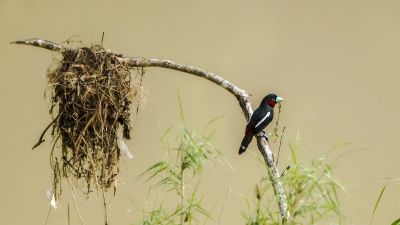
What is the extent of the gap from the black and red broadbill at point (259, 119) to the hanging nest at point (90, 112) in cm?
55

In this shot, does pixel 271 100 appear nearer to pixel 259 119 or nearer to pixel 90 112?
pixel 259 119

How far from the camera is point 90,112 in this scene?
4551 millimetres

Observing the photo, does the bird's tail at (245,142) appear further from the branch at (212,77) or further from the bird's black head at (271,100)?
the bird's black head at (271,100)

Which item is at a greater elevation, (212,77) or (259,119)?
(212,77)

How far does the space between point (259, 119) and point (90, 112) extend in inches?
30.0

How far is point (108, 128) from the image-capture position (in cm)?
462

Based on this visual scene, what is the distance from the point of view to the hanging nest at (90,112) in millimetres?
4551

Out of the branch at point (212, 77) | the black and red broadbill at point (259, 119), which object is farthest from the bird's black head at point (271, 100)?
the branch at point (212, 77)

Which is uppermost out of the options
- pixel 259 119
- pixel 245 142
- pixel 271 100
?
pixel 271 100

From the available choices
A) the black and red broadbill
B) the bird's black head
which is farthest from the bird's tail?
the bird's black head

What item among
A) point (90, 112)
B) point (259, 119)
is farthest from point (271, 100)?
point (90, 112)

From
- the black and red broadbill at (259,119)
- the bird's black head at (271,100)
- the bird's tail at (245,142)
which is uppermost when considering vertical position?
the bird's black head at (271,100)

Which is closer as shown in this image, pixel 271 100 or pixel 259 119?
pixel 259 119

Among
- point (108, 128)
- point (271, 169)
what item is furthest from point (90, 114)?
point (271, 169)
